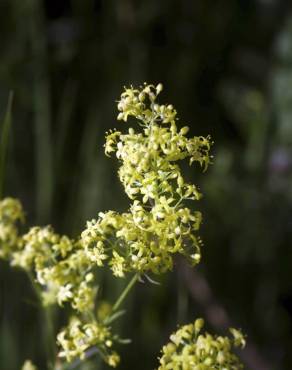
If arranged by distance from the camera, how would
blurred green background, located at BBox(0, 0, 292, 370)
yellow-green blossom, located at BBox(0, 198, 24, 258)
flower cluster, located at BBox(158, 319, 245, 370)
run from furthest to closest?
blurred green background, located at BBox(0, 0, 292, 370) → yellow-green blossom, located at BBox(0, 198, 24, 258) → flower cluster, located at BBox(158, 319, 245, 370)

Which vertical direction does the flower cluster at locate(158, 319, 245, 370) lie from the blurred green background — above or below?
below

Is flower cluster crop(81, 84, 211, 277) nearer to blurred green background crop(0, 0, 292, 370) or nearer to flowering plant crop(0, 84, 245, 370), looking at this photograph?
flowering plant crop(0, 84, 245, 370)

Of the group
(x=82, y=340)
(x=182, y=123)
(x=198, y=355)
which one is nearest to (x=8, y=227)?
(x=82, y=340)

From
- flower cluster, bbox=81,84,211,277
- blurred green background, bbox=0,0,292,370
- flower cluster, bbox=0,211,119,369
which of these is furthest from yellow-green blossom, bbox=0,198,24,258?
blurred green background, bbox=0,0,292,370

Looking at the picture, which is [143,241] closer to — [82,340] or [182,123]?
[82,340]

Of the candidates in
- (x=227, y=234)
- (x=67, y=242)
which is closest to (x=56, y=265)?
(x=67, y=242)

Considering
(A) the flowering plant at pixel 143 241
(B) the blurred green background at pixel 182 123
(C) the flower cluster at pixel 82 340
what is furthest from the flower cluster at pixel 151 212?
(B) the blurred green background at pixel 182 123

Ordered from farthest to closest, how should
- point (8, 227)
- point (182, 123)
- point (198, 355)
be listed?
point (182, 123) → point (8, 227) → point (198, 355)

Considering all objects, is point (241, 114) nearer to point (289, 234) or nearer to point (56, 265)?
point (289, 234)
